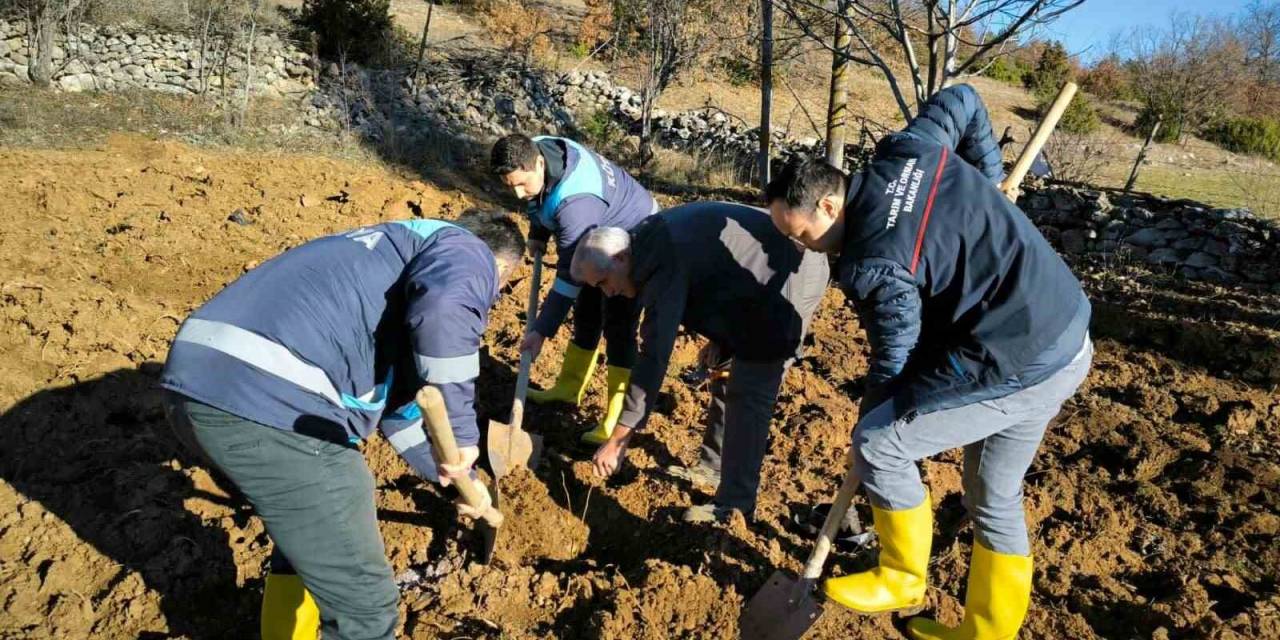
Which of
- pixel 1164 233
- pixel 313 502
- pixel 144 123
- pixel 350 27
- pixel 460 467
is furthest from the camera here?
pixel 350 27

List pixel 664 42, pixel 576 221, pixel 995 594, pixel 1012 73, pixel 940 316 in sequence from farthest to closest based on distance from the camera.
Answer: pixel 1012 73, pixel 664 42, pixel 576 221, pixel 995 594, pixel 940 316

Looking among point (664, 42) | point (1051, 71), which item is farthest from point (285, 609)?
point (1051, 71)

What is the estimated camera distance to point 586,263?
3.24m

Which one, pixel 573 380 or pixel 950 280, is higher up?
pixel 950 280

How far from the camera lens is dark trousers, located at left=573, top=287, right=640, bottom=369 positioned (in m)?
4.30

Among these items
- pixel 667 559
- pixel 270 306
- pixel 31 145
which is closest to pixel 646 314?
pixel 667 559

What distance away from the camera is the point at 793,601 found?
289cm

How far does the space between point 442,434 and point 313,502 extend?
39 cm

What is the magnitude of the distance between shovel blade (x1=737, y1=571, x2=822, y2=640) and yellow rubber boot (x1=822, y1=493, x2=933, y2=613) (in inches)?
3.6

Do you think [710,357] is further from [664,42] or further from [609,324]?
[664,42]

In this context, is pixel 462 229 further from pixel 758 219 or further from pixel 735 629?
pixel 735 629

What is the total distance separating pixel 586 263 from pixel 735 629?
4.93ft

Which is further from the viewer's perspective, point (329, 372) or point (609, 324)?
point (609, 324)

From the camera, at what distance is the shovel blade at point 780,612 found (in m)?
2.86
